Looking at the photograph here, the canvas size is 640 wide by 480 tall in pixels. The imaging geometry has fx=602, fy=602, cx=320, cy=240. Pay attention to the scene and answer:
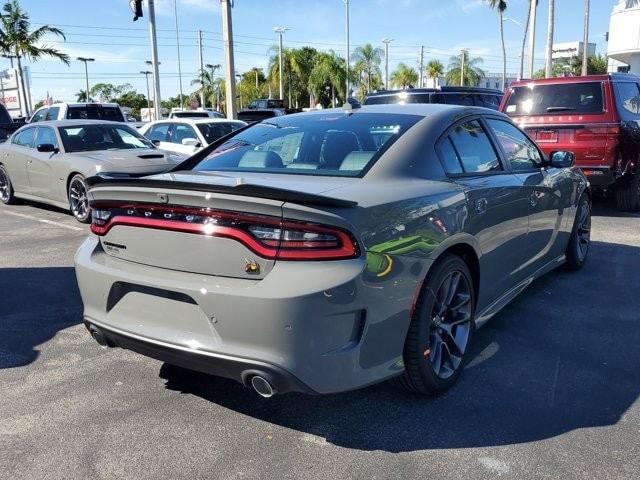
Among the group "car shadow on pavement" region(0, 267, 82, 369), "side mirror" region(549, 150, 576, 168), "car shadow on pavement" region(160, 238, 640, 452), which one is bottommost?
"car shadow on pavement" region(160, 238, 640, 452)

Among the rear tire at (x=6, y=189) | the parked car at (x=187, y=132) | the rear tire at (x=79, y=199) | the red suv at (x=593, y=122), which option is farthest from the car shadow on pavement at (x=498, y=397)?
the parked car at (x=187, y=132)

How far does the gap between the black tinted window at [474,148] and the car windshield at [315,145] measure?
32cm

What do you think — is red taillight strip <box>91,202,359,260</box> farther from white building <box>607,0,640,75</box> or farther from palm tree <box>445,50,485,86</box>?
palm tree <box>445,50,485,86</box>

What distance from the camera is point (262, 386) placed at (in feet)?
8.52

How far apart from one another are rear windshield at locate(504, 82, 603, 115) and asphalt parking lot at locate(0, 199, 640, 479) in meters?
5.00

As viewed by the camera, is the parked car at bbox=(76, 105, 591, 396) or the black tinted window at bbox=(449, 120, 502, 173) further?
the black tinted window at bbox=(449, 120, 502, 173)

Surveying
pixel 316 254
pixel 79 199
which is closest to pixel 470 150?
pixel 316 254

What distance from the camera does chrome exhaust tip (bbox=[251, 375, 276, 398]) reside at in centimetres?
257

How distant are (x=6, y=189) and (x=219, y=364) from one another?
9.61 meters

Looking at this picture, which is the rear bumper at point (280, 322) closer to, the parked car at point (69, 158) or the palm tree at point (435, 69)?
the parked car at point (69, 158)

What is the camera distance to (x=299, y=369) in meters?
2.53

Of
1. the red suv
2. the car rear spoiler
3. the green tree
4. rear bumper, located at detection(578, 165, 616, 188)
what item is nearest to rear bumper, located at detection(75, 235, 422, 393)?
the car rear spoiler

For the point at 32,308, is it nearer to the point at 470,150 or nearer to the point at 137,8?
the point at 470,150

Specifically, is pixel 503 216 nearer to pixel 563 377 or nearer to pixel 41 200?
pixel 563 377
